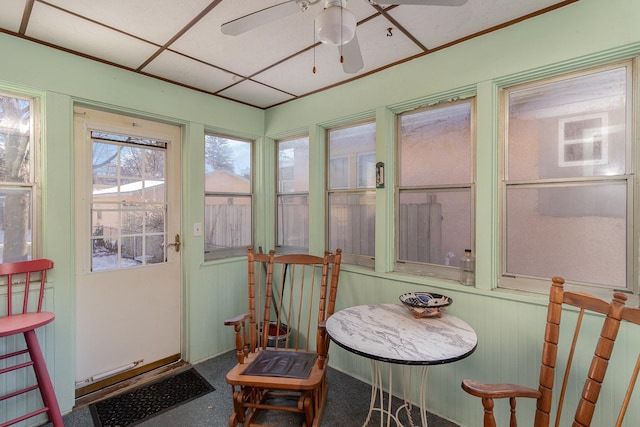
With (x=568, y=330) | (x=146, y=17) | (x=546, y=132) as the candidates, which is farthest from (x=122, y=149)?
(x=568, y=330)

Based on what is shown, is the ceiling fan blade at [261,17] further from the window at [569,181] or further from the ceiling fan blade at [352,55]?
the window at [569,181]

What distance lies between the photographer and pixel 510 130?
1.94m

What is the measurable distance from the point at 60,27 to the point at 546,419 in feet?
10.7

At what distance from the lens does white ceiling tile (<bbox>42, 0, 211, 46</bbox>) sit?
64.1 inches

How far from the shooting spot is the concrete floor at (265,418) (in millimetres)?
2031

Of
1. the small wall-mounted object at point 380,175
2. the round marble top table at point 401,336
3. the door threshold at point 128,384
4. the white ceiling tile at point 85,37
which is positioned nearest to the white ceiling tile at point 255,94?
the white ceiling tile at point 85,37

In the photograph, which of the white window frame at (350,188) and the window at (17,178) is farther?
the white window frame at (350,188)

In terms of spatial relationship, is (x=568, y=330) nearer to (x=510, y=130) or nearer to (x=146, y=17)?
(x=510, y=130)

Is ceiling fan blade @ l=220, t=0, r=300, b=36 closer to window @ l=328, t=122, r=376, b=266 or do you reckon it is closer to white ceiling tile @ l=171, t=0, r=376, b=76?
white ceiling tile @ l=171, t=0, r=376, b=76

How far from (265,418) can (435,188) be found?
6.66 feet

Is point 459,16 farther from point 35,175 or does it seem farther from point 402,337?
point 35,175

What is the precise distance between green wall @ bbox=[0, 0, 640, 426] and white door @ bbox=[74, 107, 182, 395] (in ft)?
0.47

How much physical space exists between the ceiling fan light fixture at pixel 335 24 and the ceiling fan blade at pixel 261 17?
0.13 metres

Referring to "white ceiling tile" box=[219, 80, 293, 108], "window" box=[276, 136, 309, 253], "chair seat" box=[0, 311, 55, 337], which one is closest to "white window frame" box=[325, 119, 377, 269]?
"window" box=[276, 136, 309, 253]
